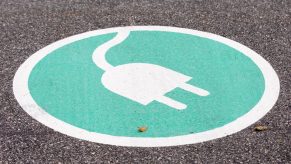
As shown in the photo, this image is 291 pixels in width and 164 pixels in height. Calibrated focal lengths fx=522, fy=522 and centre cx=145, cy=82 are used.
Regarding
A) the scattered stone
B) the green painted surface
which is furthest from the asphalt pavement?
the green painted surface

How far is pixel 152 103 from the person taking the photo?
543 cm

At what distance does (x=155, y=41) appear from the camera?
6746 mm

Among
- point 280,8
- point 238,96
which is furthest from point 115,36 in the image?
point 280,8

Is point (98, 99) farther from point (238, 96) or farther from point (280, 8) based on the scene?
point (280, 8)

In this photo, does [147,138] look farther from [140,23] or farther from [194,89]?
[140,23]

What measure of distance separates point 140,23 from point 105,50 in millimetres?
880

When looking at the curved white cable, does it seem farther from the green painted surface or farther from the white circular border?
the white circular border

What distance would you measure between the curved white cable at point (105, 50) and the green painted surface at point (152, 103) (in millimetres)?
64

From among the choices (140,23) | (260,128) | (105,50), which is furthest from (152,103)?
(140,23)

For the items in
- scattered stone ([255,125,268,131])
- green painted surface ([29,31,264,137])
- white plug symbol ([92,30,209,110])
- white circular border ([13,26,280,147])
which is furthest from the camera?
white plug symbol ([92,30,209,110])

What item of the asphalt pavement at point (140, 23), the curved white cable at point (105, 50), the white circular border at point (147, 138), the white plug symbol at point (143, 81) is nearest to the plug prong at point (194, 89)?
the white plug symbol at point (143, 81)

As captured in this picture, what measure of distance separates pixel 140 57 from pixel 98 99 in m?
1.04

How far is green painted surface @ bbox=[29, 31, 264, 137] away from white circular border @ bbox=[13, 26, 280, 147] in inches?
2.8

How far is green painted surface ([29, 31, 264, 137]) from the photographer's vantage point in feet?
16.9
